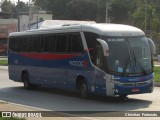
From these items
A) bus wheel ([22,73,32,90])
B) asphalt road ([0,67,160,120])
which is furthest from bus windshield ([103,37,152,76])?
bus wheel ([22,73,32,90])

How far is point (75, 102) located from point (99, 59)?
5.82ft

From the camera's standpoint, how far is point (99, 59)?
1666 cm

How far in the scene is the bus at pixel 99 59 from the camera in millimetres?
16259

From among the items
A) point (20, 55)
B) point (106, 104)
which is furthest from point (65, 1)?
point (106, 104)

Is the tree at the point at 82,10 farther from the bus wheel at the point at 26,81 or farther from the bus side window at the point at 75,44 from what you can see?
the bus side window at the point at 75,44

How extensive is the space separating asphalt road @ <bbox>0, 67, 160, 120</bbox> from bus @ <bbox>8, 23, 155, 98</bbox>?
1.36 ft

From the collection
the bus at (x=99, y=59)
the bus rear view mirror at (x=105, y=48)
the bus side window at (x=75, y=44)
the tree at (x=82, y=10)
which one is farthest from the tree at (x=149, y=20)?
the bus rear view mirror at (x=105, y=48)

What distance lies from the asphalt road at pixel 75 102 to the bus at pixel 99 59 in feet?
1.36

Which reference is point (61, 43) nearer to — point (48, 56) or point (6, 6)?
point (48, 56)

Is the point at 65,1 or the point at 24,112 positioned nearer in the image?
the point at 24,112

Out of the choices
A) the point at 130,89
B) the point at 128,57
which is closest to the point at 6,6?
the point at 128,57

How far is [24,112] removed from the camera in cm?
1309

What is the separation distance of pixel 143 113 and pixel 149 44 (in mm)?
4406

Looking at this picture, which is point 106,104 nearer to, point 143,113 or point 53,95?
point 143,113
